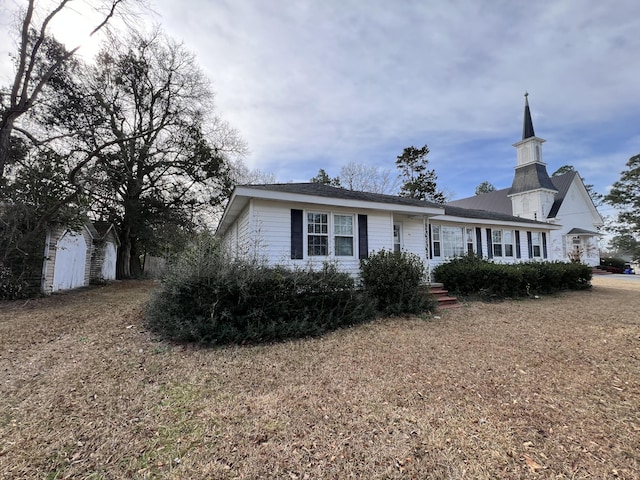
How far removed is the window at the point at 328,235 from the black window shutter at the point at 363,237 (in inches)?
9.3

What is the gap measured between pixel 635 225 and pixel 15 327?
35.7m

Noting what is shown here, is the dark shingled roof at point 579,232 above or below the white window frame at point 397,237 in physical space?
above

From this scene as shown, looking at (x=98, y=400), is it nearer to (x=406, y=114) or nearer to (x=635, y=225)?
(x=406, y=114)

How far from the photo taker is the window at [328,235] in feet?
25.7

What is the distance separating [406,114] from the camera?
11.6 metres

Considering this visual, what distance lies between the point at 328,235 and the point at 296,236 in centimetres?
95

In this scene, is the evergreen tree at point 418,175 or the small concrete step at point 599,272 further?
the evergreen tree at point 418,175

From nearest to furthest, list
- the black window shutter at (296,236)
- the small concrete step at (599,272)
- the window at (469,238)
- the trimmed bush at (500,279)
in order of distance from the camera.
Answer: the black window shutter at (296,236), the trimmed bush at (500,279), the window at (469,238), the small concrete step at (599,272)

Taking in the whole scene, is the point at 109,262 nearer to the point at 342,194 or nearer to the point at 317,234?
the point at 317,234

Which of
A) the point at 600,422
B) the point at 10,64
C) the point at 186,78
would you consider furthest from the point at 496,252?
the point at 10,64

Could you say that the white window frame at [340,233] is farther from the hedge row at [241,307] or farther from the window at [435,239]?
the window at [435,239]

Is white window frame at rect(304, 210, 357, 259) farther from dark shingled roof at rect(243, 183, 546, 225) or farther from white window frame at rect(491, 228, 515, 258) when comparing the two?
white window frame at rect(491, 228, 515, 258)

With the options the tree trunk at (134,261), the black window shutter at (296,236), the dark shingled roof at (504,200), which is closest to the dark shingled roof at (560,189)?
the dark shingled roof at (504,200)

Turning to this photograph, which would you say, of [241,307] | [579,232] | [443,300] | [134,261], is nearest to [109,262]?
[134,261]
